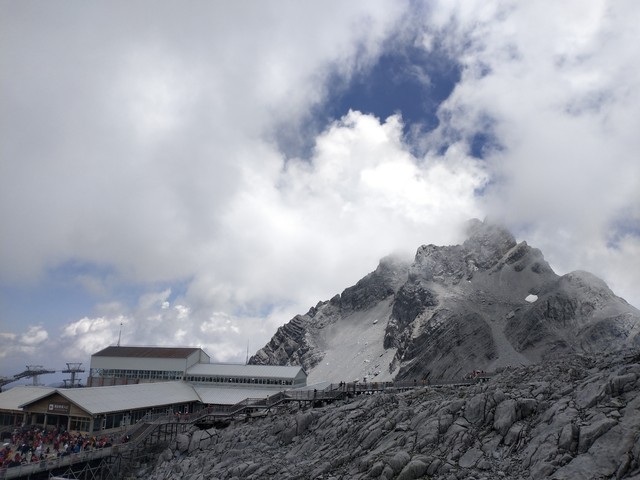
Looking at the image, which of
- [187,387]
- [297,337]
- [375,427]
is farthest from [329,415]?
[297,337]

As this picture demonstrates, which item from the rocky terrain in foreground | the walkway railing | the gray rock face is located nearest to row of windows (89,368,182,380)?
the walkway railing

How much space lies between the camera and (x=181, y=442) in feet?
173

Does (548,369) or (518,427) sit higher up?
(548,369)

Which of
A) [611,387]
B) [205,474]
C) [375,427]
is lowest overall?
[205,474]

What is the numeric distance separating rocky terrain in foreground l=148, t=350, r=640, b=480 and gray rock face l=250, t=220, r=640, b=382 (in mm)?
71893

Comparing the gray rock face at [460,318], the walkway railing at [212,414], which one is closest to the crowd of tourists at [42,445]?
the walkway railing at [212,414]

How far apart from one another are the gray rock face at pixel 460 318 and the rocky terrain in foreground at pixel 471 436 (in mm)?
71893

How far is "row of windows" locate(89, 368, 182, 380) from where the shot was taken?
91.9 meters

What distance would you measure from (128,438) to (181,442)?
23.0 ft

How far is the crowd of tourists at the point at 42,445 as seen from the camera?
45.6 metres

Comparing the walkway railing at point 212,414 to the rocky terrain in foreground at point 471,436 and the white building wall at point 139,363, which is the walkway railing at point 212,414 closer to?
the rocky terrain in foreground at point 471,436

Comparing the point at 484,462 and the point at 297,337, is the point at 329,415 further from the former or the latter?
the point at 297,337

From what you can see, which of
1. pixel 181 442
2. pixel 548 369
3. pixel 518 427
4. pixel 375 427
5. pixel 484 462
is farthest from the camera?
pixel 181 442

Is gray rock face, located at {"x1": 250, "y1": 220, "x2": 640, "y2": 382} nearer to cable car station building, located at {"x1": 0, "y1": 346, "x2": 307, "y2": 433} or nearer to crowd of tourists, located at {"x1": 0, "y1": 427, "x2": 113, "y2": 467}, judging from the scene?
cable car station building, located at {"x1": 0, "y1": 346, "x2": 307, "y2": 433}
